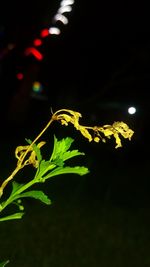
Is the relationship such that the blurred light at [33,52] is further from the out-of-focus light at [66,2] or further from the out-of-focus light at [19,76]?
the out-of-focus light at [66,2]

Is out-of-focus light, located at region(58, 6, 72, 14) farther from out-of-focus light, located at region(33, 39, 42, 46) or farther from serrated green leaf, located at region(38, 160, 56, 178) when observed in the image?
serrated green leaf, located at region(38, 160, 56, 178)

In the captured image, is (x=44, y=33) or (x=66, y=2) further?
(x=44, y=33)

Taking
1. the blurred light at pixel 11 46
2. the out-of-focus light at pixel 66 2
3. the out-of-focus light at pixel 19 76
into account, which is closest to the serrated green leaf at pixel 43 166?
the out-of-focus light at pixel 66 2

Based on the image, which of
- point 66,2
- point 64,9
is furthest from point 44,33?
point 66,2

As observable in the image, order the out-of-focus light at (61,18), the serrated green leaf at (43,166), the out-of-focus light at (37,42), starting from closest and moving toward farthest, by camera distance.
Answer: the serrated green leaf at (43,166)
the out-of-focus light at (61,18)
the out-of-focus light at (37,42)

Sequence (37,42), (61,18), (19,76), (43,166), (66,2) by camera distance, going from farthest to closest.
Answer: (19,76) < (37,42) < (61,18) < (66,2) < (43,166)

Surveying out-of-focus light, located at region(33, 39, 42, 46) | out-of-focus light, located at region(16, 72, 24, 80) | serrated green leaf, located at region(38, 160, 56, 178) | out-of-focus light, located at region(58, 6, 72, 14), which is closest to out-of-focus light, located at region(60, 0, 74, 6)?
out-of-focus light, located at region(58, 6, 72, 14)

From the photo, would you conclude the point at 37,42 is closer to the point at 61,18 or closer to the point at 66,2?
the point at 61,18

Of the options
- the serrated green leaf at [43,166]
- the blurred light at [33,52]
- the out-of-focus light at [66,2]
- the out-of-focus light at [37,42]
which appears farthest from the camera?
the blurred light at [33,52]

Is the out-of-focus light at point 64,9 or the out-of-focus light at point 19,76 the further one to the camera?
the out-of-focus light at point 19,76

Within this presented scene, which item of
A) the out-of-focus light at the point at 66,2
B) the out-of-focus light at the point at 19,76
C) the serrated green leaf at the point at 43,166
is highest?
the out-of-focus light at the point at 66,2

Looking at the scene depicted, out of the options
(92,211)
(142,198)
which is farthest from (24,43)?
(92,211)
